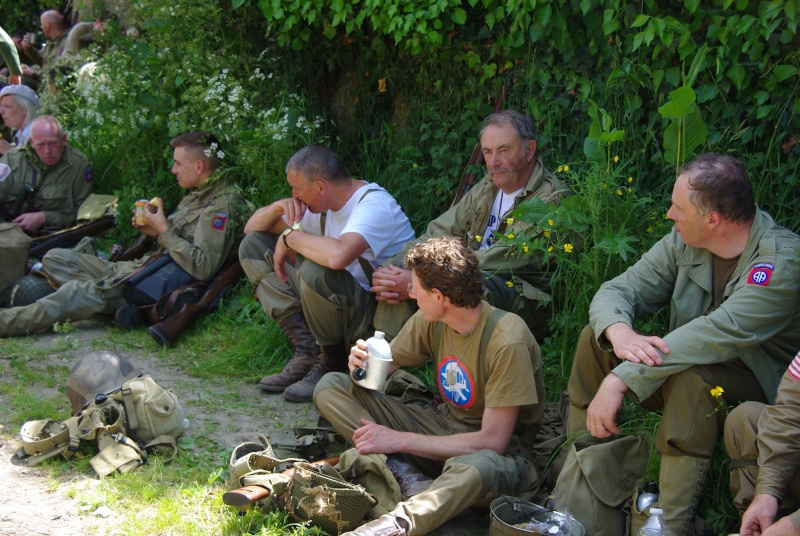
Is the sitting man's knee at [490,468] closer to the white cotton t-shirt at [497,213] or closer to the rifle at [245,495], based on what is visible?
the rifle at [245,495]

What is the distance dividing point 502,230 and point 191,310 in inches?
99.0

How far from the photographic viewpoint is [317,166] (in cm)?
544

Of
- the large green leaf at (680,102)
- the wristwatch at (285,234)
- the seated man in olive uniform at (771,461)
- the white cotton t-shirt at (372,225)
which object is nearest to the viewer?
the seated man in olive uniform at (771,461)

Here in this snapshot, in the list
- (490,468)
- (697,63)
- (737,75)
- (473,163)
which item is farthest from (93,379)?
(737,75)

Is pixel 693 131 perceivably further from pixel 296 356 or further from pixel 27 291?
pixel 27 291

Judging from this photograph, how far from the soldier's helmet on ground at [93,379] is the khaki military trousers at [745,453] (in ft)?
9.91

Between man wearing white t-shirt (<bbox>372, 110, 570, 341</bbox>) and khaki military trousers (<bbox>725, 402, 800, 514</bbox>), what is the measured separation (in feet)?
5.08

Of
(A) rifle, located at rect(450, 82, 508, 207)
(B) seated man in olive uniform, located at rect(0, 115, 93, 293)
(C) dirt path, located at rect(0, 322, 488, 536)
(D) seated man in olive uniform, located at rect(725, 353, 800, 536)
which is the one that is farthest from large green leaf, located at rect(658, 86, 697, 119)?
(B) seated man in olive uniform, located at rect(0, 115, 93, 293)

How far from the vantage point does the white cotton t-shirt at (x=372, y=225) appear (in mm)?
5363

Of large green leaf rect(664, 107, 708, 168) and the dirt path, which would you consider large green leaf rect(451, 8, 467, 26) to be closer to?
large green leaf rect(664, 107, 708, 168)

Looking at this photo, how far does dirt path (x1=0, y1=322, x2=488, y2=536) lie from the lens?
3697mm

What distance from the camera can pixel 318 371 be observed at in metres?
5.38

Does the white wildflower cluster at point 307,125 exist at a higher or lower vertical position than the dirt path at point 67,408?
higher

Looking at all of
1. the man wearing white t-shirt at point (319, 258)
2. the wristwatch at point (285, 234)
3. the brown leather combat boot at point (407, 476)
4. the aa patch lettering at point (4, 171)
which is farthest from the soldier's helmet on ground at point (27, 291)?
the brown leather combat boot at point (407, 476)
